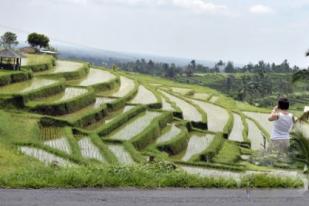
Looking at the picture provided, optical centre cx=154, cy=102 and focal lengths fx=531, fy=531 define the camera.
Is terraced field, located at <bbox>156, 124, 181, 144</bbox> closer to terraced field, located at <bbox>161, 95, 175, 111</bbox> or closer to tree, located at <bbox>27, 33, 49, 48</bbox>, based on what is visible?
terraced field, located at <bbox>161, 95, 175, 111</bbox>

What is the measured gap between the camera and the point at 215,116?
115 feet

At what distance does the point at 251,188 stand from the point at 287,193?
51cm

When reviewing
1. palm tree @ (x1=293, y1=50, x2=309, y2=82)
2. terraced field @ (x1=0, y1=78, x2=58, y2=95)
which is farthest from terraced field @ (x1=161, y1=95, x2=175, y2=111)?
palm tree @ (x1=293, y1=50, x2=309, y2=82)

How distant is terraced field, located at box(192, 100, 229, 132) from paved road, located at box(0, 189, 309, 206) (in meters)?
22.4

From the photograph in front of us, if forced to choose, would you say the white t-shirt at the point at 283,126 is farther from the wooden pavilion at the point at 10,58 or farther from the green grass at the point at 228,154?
the wooden pavilion at the point at 10,58

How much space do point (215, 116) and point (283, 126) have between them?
2589 centimetres

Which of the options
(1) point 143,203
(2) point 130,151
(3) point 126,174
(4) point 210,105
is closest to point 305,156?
(1) point 143,203

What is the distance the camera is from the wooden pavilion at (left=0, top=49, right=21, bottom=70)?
3045 centimetres

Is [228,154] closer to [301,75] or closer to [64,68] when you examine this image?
[64,68]

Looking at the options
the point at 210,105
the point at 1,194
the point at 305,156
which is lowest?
the point at 210,105

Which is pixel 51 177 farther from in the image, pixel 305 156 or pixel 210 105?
pixel 210 105

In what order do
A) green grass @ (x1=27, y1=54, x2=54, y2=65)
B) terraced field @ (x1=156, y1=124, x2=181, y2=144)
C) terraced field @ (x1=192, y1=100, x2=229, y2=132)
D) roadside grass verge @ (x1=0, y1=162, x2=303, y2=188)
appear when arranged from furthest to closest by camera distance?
green grass @ (x1=27, y1=54, x2=54, y2=65) < terraced field @ (x1=192, y1=100, x2=229, y2=132) < terraced field @ (x1=156, y1=124, x2=181, y2=144) < roadside grass verge @ (x1=0, y1=162, x2=303, y2=188)

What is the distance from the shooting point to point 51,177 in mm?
7074

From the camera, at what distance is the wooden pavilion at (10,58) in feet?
99.9
